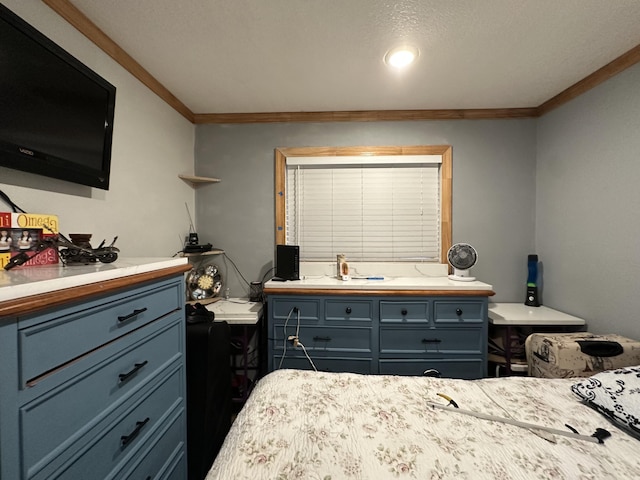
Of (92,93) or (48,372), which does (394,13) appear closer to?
(92,93)

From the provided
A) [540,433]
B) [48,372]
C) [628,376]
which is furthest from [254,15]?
[628,376]

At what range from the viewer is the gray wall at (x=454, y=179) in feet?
8.34

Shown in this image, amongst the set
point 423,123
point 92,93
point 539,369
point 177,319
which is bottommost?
point 539,369

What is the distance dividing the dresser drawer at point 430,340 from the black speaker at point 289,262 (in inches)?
34.4

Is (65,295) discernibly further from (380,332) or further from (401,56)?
(401,56)

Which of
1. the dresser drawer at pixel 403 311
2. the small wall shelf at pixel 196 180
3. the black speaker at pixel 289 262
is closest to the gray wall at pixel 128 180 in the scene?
the small wall shelf at pixel 196 180

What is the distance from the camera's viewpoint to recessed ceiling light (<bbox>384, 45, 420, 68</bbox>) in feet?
5.42

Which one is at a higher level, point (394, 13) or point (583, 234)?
point (394, 13)

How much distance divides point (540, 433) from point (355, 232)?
1.91 m

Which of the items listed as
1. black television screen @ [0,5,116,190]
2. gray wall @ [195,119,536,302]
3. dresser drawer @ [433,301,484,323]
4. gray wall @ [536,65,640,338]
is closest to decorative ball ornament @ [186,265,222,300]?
gray wall @ [195,119,536,302]

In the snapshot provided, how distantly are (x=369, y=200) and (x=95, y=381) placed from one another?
2.31 meters

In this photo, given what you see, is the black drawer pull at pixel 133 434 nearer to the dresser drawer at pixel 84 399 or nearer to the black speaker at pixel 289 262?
the dresser drawer at pixel 84 399

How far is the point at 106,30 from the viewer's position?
4.99ft

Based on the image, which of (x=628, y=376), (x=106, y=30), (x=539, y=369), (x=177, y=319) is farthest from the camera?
(x=539, y=369)
